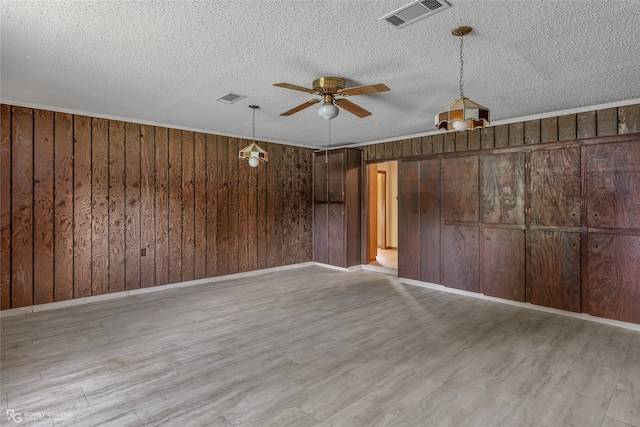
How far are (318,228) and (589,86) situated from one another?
4917 mm

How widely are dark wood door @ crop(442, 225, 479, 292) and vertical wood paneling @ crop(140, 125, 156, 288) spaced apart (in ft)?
14.7

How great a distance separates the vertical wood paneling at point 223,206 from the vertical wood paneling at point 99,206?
164 centimetres

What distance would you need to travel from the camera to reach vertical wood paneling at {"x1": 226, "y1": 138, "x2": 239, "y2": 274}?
5816mm

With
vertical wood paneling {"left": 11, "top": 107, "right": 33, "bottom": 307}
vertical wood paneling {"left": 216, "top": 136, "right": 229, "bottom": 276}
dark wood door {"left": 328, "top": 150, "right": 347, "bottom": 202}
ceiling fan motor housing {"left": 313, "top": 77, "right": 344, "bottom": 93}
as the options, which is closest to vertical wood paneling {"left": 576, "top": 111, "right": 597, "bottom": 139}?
ceiling fan motor housing {"left": 313, "top": 77, "right": 344, "bottom": 93}

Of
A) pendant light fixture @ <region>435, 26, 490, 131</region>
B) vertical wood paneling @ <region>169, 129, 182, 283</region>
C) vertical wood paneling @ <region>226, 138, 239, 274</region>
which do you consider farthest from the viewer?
vertical wood paneling @ <region>226, 138, 239, 274</region>

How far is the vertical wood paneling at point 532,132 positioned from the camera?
4.32m

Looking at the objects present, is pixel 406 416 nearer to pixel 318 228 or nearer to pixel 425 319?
pixel 425 319

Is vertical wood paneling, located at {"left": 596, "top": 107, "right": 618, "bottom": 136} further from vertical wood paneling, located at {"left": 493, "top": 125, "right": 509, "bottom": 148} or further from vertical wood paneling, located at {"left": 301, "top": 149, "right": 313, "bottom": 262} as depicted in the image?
vertical wood paneling, located at {"left": 301, "top": 149, "right": 313, "bottom": 262}

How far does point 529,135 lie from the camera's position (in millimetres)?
4387

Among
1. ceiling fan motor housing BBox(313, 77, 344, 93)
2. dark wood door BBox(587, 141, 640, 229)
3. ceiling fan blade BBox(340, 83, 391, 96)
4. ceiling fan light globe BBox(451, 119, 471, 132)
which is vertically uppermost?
ceiling fan motor housing BBox(313, 77, 344, 93)

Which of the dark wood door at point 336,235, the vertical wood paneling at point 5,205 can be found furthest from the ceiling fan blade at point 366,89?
the vertical wood paneling at point 5,205

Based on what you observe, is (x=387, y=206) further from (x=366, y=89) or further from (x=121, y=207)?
(x=366, y=89)

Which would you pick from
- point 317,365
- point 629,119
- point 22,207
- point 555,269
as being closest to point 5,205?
point 22,207

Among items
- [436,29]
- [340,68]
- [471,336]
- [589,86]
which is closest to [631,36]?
[589,86]
